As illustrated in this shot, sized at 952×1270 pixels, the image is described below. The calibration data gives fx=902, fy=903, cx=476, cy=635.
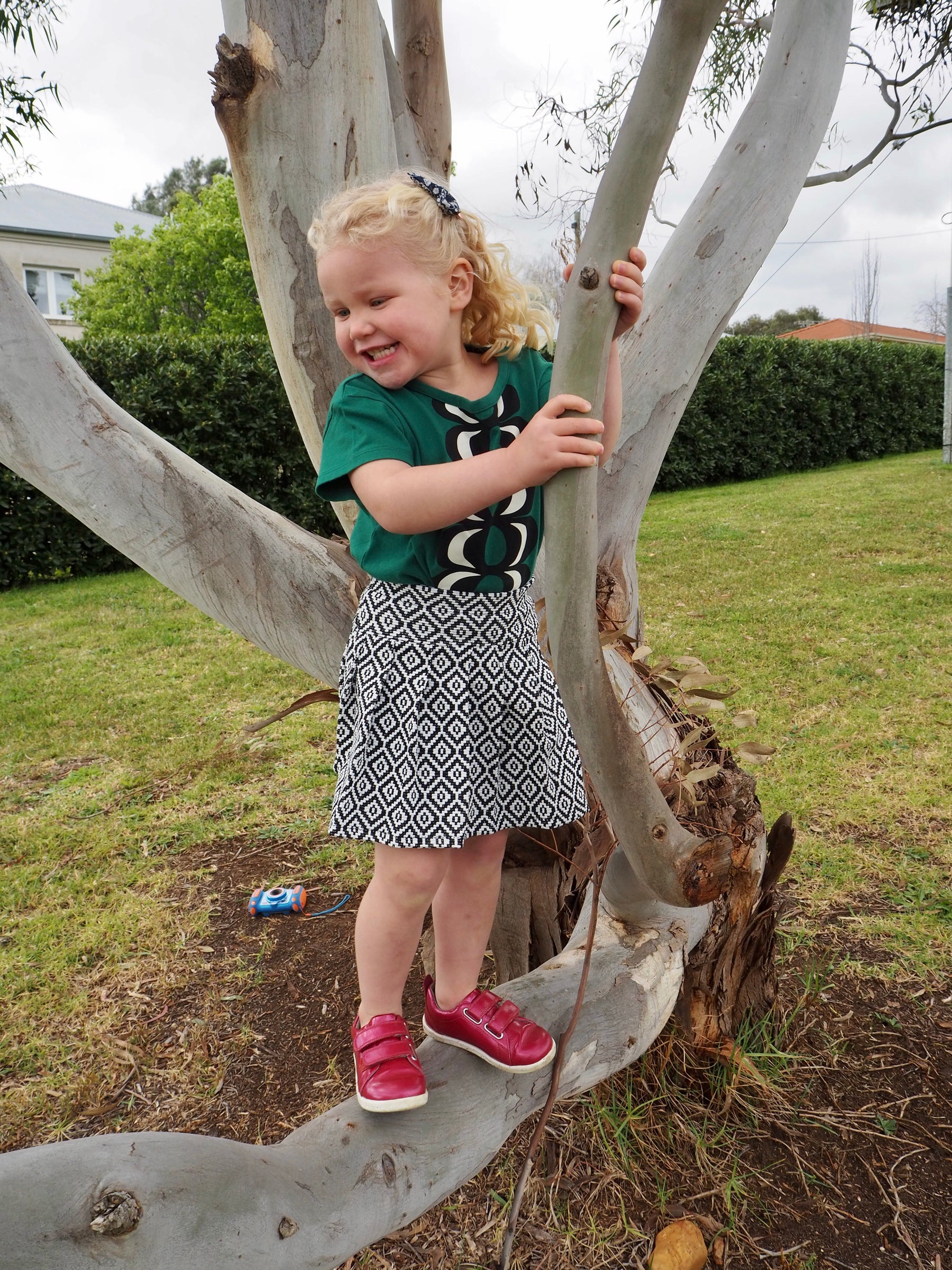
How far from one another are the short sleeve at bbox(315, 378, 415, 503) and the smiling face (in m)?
0.06

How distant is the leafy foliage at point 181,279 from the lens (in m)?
25.1

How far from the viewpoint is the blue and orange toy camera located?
9.82ft

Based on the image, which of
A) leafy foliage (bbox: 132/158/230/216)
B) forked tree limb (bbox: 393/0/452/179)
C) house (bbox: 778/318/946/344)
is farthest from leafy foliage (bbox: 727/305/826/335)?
forked tree limb (bbox: 393/0/452/179)

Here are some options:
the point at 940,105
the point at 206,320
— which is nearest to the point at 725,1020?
the point at 940,105

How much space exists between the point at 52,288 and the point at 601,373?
31.0m

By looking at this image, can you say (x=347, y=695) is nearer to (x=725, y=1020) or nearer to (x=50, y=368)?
(x=50, y=368)

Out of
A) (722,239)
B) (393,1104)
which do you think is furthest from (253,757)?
(722,239)

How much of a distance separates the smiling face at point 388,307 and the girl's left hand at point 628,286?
0.35 metres

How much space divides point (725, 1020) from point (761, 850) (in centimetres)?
44

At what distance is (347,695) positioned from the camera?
63.9 inches

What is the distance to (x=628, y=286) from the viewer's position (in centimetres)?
108

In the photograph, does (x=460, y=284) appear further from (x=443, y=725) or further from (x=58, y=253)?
(x=58, y=253)

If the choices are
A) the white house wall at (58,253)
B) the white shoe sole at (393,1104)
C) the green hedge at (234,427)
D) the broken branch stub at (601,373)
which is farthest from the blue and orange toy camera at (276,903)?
the white house wall at (58,253)

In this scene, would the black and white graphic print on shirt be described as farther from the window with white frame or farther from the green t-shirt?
the window with white frame
